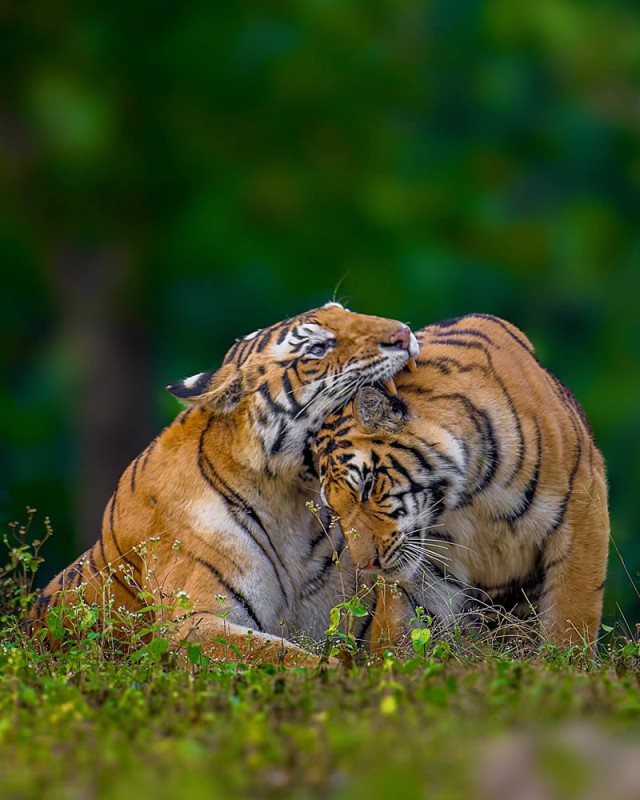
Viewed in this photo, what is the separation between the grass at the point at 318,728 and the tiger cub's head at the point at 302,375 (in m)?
1.05

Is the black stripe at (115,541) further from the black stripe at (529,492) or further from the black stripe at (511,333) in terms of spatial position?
the black stripe at (511,333)

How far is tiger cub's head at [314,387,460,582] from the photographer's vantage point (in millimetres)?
4301

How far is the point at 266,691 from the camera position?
3.11 m

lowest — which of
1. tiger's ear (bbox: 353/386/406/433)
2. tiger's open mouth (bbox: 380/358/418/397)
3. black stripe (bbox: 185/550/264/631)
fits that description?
black stripe (bbox: 185/550/264/631)

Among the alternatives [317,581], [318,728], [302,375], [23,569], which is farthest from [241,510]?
[318,728]

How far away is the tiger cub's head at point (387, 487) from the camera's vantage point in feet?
14.1

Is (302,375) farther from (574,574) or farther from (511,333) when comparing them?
(574,574)

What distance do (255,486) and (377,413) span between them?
557mm

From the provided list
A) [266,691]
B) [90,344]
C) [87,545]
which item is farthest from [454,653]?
[90,344]

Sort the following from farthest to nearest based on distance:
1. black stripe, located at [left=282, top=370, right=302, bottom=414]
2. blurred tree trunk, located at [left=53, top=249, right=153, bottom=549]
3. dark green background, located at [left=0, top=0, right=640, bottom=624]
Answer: blurred tree trunk, located at [left=53, top=249, right=153, bottom=549] → dark green background, located at [left=0, top=0, right=640, bottom=624] → black stripe, located at [left=282, top=370, right=302, bottom=414]

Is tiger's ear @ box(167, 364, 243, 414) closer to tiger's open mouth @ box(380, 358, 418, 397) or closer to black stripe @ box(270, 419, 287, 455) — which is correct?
black stripe @ box(270, 419, 287, 455)

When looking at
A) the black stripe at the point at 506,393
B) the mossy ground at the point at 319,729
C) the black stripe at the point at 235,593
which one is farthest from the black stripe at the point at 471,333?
the mossy ground at the point at 319,729

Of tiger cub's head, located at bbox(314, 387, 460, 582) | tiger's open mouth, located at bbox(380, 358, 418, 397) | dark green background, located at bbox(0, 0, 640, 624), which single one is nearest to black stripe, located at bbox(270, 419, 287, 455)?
tiger cub's head, located at bbox(314, 387, 460, 582)

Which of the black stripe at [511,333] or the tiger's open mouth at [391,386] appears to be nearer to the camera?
the tiger's open mouth at [391,386]
